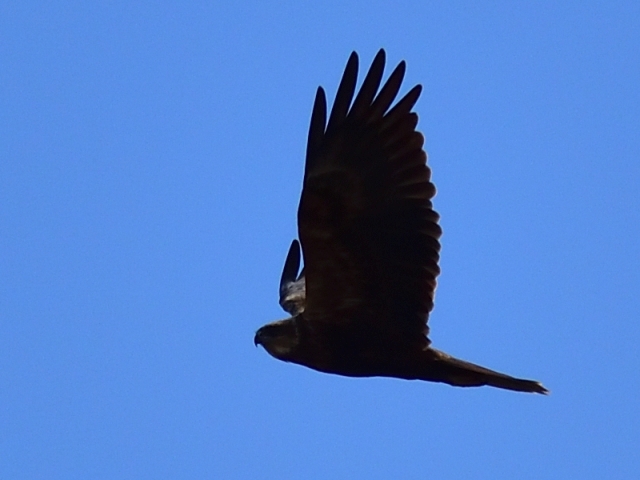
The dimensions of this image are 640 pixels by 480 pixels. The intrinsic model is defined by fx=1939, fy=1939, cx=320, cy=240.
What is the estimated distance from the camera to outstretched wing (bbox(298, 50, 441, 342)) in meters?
13.7

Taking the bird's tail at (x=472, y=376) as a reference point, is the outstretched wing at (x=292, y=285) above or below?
above

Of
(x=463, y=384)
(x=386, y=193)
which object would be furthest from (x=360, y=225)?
(x=463, y=384)

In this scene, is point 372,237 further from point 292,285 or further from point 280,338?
point 292,285

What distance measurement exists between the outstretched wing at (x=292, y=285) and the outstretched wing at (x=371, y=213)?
1.39 m

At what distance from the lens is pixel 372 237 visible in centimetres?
1378

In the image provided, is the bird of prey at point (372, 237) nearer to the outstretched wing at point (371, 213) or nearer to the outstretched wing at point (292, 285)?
the outstretched wing at point (371, 213)

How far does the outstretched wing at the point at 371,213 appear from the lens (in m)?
13.7

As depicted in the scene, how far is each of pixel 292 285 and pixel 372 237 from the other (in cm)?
241

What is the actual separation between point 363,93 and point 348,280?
Result: 1.34 meters

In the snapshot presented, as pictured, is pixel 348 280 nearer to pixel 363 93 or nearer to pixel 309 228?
pixel 309 228

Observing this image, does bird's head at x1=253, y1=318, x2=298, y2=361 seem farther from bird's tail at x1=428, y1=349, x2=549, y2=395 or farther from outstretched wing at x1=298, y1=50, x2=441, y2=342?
bird's tail at x1=428, y1=349, x2=549, y2=395

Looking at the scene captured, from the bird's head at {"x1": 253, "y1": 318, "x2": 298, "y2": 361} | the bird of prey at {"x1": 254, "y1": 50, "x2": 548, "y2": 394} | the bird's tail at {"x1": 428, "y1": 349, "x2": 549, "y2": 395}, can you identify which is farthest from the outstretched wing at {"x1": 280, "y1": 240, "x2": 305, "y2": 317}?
the bird's tail at {"x1": 428, "y1": 349, "x2": 549, "y2": 395}

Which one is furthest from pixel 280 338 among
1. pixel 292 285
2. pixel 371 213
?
pixel 292 285

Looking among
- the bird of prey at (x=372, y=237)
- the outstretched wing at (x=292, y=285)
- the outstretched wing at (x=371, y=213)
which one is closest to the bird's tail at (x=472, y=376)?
the bird of prey at (x=372, y=237)
